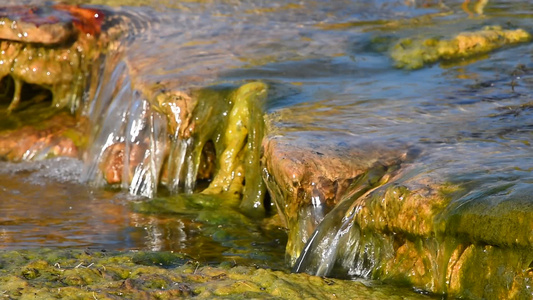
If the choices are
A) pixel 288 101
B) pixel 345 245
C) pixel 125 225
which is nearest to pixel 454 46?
pixel 288 101

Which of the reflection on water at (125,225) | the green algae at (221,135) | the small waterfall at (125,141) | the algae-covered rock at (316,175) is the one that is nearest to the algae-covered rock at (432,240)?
the algae-covered rock at (316,175)

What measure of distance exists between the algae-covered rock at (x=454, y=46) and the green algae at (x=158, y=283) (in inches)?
120

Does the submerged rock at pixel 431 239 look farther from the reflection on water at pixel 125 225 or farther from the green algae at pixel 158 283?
the reflection on water at pixel 125 225

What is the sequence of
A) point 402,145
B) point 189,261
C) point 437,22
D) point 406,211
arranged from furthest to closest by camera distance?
1. point 437,22
2. point 402,145
3. point 189,261
4. point 406,211

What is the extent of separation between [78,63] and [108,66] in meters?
0.36

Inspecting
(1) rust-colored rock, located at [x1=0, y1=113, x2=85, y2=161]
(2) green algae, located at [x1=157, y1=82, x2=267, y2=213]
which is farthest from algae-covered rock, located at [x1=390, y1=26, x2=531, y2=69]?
(1) rust-colored rock, located at [x1=0, y1=113, x2=85, y2=161]

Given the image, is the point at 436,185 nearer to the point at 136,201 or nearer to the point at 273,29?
the point at 136,201

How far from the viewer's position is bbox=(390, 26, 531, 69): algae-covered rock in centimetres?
630

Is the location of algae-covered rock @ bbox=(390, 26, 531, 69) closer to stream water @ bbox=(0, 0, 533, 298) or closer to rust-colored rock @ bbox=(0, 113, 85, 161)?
stream water @ bbox=(0, 0, 533, 298)

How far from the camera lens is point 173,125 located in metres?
5.45

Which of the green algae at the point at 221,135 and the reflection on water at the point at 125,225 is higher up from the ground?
the green algae at the point at 221,135

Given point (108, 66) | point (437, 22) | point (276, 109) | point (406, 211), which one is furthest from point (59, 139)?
point (406, 211)

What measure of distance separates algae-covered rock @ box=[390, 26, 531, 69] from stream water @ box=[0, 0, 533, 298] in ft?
0.38

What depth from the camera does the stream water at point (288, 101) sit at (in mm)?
4301
